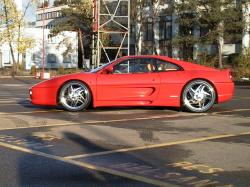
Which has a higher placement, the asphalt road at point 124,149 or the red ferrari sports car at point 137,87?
the red ferrari sports car at point 137,87

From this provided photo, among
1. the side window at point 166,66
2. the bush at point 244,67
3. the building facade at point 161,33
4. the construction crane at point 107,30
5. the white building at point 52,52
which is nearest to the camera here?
the side window at point 166,66

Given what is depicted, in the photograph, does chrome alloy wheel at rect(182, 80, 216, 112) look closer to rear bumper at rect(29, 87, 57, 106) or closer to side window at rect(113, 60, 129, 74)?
side window at rect(113, 60, 129, 74)

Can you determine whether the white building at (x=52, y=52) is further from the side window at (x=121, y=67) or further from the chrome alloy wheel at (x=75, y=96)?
the side window at (x=121, y=67)

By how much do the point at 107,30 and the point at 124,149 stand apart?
4488cm

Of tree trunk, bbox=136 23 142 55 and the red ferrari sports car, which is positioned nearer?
the red ferrari sports car

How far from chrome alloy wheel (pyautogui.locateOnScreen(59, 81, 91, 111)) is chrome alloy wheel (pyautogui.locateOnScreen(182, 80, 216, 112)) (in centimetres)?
216

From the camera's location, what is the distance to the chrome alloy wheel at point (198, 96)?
1260 centimetres

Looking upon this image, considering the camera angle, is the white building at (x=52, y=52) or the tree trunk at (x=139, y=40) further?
the white building at (x=52, y=52)

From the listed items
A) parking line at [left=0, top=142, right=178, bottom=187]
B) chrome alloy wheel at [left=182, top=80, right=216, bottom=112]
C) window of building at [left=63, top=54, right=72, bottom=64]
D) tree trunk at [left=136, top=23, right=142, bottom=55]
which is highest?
tree trunk at [left=136, top=23, right=142, bottom=55]

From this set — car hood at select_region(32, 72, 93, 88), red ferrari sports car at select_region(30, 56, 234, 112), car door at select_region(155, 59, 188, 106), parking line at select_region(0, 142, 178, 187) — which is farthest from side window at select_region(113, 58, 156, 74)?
parking line at select_region(0, 142, 178, 187)

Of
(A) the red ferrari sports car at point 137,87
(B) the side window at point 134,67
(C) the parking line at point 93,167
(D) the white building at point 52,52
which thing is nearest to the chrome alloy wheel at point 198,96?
(A) the red ferrari sports car at point 137,87

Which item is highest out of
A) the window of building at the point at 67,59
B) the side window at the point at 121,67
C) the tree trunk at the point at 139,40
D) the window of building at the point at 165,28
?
the window of building at the point at 165,28

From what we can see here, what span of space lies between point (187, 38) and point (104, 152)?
41808 millimetres

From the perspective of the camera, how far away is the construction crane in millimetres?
33375
